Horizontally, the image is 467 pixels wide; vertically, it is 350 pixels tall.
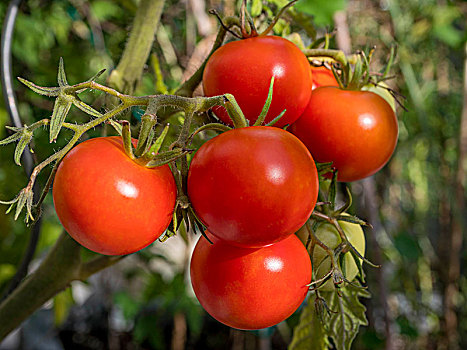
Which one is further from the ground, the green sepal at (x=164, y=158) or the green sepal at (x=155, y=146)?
the green sepal at (x=155, y=146)

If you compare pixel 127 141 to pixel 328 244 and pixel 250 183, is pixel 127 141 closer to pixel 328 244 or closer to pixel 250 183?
pixel 250 183

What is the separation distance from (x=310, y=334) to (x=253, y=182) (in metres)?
0.25

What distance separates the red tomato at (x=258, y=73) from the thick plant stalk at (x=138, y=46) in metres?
0.14

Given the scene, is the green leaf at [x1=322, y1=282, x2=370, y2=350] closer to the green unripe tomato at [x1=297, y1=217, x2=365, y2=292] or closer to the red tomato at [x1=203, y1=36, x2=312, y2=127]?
the green unripe tomato at [x1=297, y1=217, x2=365, y2=292]

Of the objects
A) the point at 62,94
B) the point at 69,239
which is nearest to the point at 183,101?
the point at 62,94

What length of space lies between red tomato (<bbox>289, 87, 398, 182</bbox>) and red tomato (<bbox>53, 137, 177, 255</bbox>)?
0.46ft

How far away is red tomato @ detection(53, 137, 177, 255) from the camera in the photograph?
25 cm

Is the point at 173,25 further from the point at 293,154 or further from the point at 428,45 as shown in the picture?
the point at 293,154

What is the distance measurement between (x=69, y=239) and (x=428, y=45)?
1.55 m

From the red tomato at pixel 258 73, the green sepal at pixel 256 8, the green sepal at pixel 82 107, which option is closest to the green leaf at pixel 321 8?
the green sepal at pixel 256 8

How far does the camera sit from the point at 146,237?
267mm

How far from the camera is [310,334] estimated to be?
435 millimetres

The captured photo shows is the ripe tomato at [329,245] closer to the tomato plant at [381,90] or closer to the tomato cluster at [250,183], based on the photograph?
the tomato cluster at [250,183]

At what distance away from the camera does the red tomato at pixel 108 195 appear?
25 centimetres
